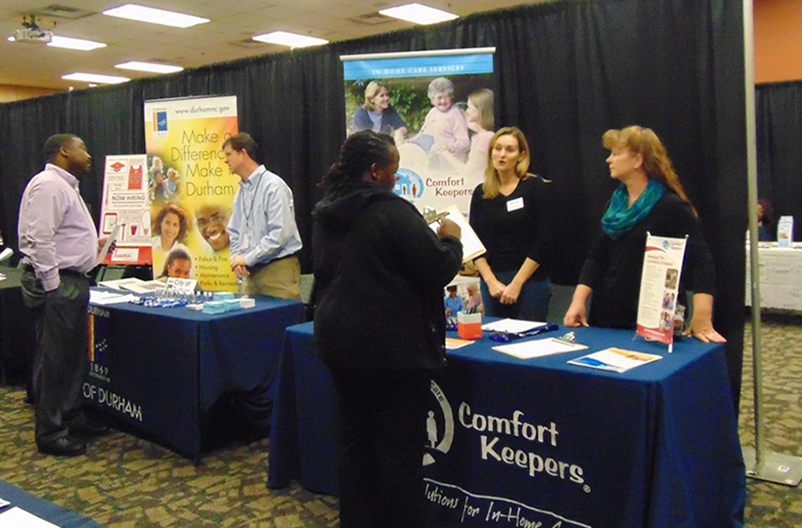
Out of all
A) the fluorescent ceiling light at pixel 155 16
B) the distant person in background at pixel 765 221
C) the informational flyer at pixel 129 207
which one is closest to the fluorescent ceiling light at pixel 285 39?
the fluorescent ceiling light at pixel 155 16

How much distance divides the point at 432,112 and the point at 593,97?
2.63 ft

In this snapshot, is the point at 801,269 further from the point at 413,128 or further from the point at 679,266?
the point at 679,266

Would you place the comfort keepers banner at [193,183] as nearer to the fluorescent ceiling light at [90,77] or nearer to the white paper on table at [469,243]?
the white paper on table at [469,243]

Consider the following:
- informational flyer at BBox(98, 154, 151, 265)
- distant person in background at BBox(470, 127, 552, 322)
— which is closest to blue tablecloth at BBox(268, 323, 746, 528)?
distant person in background at BBox(470, 127, 552, 322)

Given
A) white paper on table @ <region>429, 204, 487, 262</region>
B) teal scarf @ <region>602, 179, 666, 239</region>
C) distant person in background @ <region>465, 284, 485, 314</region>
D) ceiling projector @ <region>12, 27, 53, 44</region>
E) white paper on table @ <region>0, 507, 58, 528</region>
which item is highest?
ceiling projector @ <region>12, 27, 53, 44</region>

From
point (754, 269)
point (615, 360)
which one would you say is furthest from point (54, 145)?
point (754, 269)

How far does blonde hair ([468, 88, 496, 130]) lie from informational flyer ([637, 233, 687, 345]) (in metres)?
1.52

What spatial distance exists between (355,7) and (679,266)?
21.6ft

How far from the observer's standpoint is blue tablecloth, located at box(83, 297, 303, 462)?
306cm

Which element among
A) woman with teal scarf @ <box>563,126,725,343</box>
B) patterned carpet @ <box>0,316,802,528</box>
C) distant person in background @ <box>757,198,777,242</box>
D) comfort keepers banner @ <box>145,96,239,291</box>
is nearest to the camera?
woman with teal scarf @ <box>563,126,725,343</box>

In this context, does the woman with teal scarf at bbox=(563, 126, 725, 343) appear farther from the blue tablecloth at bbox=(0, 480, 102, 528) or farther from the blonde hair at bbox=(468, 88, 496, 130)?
the blue tablecloth at bbox=(0, 480, 102, 528)

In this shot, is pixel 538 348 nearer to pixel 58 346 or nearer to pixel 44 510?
pixel 44 510

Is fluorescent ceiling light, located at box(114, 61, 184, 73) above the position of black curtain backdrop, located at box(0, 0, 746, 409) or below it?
above

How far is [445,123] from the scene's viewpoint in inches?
144
